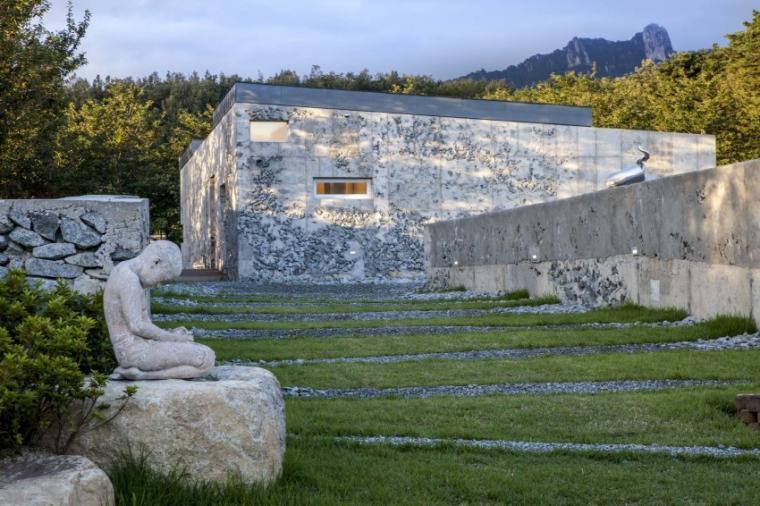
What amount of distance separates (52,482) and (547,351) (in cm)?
829

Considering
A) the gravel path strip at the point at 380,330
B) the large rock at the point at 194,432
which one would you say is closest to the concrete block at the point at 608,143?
the gravel path strip at the point at 380,330

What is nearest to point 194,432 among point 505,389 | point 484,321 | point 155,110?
point 505,389

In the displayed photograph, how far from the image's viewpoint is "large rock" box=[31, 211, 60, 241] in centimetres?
1187

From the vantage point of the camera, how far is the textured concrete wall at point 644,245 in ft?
42.0

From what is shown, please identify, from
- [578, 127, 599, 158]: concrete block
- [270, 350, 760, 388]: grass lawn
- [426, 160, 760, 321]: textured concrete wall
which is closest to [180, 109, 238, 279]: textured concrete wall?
[426, 160, 760, 321]: textured concrete wall

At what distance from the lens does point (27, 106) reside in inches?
824

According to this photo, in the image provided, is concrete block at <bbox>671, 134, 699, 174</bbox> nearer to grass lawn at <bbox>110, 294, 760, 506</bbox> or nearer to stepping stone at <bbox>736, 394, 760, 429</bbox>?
grass lawn at <bbox>110, 294, 760, 506</bbox>

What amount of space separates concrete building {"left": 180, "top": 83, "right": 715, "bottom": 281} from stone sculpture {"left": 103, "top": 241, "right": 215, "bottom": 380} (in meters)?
25.3

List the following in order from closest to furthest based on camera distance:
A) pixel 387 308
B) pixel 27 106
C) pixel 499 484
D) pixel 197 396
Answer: pixel 197 396, pixel 499 484, pixel 387 308, pixel 27 106

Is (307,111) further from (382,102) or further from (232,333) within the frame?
(232,333)

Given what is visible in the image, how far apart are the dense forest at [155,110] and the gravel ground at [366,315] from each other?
16.5 feet

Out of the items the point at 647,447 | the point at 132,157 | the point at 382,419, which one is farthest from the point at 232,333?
the point at 132,157

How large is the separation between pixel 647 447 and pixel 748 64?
47352 millimetres

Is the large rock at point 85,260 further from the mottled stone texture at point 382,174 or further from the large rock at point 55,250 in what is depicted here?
the mottled stone texture at point 382,174
